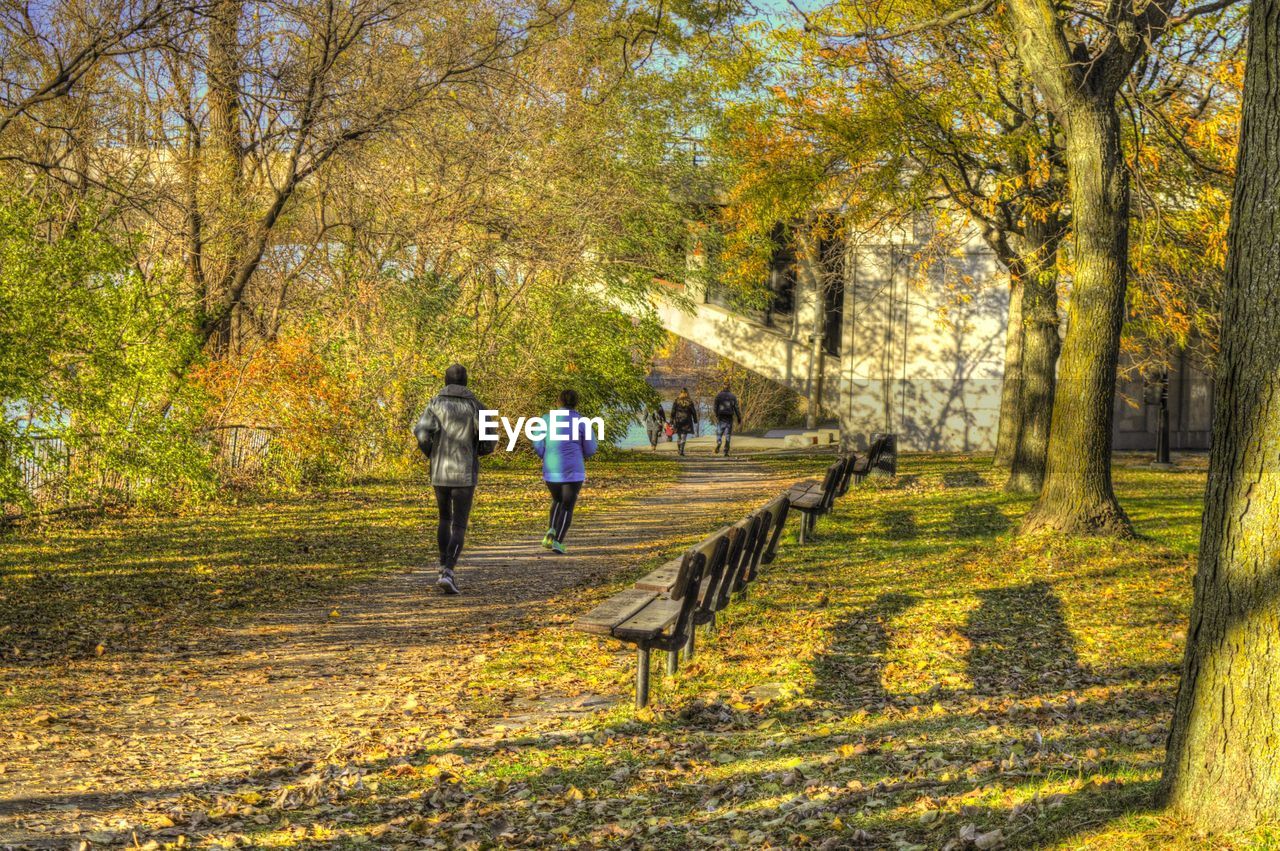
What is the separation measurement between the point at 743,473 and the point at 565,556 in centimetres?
1333

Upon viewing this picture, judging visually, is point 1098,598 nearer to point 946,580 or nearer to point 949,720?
point 946,580

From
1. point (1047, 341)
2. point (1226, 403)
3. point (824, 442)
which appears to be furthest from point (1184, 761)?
point (824, 442)

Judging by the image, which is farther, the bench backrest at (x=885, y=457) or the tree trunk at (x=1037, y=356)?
the bench backrest at (x=885, y=457)

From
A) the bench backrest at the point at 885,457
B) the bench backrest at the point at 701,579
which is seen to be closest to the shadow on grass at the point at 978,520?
the bench backrest at the point at 885,457

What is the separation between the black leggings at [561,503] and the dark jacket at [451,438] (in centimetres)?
186

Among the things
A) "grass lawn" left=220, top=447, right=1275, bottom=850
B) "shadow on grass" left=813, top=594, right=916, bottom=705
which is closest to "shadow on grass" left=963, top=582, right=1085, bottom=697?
"grass lawn" left=220, top=447, right=1275, bottom=850

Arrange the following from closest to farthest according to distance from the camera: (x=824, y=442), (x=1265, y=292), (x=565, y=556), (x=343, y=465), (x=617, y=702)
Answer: (x=1265, y=292) < (x=617, y=702) < (x=565, y=556) < (x=343, y=465) < (x=824, y=442)

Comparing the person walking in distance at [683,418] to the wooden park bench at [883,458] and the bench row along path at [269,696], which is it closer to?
the wooden park bench at [883,458]

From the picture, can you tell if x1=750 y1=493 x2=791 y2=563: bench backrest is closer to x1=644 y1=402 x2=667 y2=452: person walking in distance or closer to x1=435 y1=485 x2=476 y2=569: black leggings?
x1=435 y1=485 x2=476 y2=569: black leggings

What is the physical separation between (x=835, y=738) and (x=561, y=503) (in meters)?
7.00

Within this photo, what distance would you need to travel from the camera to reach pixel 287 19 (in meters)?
16.0

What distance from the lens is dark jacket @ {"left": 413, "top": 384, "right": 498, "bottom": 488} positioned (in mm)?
11242

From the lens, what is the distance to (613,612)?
7.54 meters

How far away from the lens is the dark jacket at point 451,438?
443 inches
